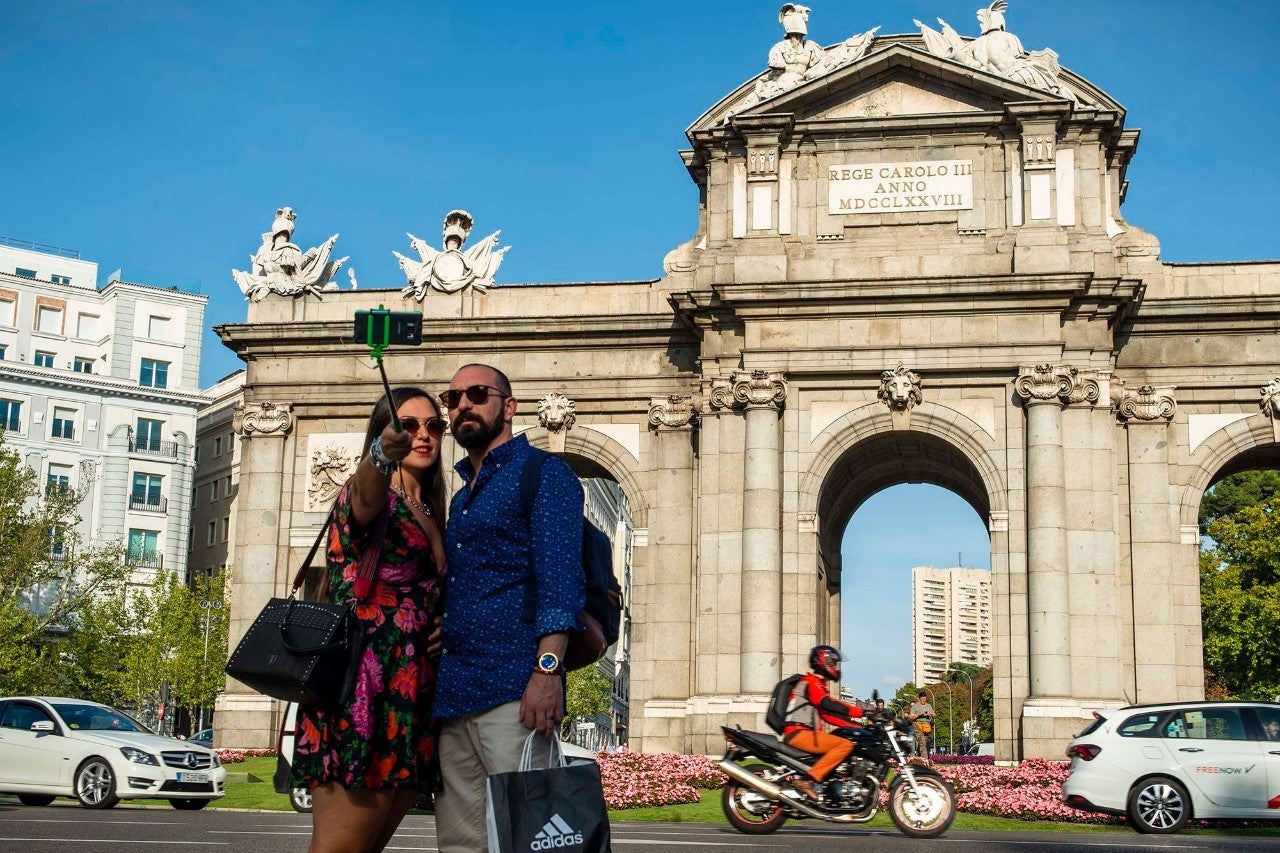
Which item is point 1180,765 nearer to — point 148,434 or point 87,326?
point 148,434

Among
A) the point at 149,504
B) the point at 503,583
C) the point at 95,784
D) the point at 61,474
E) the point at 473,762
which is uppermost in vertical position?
the point at 61,474

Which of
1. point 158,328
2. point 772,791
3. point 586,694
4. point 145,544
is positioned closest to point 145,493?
point 145,544

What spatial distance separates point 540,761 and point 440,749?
1.96 ft

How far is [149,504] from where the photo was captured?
7406 centimetres

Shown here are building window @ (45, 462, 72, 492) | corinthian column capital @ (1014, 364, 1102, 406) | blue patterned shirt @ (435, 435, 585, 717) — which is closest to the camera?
blue patterned shirt @ (435, 435, 585, 717)

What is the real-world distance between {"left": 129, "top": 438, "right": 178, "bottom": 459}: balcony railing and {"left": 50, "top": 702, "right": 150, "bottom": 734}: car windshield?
52982 mm

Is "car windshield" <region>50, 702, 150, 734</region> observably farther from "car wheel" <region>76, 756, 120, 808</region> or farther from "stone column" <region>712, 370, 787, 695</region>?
"stone column" <region>712, 370, 787, 695</region>

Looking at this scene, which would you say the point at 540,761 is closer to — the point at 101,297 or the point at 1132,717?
the point at 1132,717

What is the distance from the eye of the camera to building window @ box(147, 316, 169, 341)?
3083 inches

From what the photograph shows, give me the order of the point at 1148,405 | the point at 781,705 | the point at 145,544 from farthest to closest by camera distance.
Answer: the point at 145,544
the point at 1148,405
the point at 781,705

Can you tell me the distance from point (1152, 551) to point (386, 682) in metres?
29.3

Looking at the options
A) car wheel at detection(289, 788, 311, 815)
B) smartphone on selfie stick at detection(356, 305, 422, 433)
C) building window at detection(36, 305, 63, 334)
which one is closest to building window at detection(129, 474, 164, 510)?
building window at detection(36, 305, 63, 334)

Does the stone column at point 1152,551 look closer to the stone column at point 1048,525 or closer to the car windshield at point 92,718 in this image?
the stone column at point 1048,525

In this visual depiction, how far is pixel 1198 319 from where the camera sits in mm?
34281
